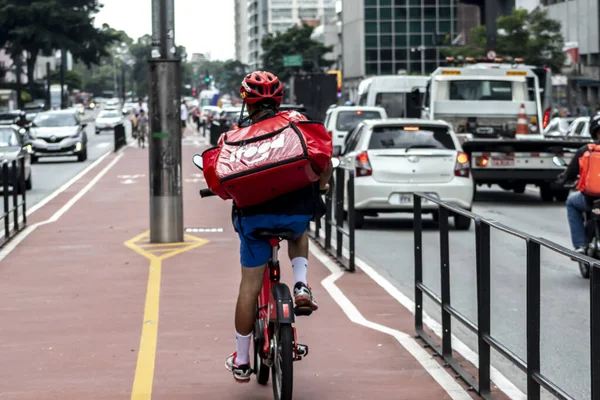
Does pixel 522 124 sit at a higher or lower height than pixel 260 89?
lower

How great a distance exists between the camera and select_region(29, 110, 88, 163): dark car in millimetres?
40562

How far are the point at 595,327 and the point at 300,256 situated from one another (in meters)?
2.16

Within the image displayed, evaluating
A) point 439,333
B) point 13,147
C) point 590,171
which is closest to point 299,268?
point 439,333

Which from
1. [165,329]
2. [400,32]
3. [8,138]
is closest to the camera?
[165,329]

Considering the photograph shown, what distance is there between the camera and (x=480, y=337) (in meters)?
7.11

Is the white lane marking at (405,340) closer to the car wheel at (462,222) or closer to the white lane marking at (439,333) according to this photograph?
the white lane marking at (439,333)

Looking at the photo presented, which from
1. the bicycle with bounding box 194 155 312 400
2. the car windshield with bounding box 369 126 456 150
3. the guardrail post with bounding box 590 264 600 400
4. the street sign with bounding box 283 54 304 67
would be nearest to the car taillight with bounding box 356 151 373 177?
the car windshield with bounding box 369 126 456 150

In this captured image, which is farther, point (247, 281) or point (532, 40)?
point (532, 40)

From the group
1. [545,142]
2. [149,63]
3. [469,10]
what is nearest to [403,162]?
[149,63]

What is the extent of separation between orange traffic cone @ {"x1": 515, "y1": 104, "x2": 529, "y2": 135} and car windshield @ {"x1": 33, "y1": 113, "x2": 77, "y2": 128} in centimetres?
1899

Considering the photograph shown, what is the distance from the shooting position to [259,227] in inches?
255

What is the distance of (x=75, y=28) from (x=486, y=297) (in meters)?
91.3

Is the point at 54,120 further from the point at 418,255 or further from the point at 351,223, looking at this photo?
the point at 418,255

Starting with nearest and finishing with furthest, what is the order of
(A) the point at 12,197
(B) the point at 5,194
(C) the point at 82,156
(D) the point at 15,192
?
(B) the point at 5,194
(D) the point at 15,192
(A) the point at 12,197
(C) the point at 82,156
